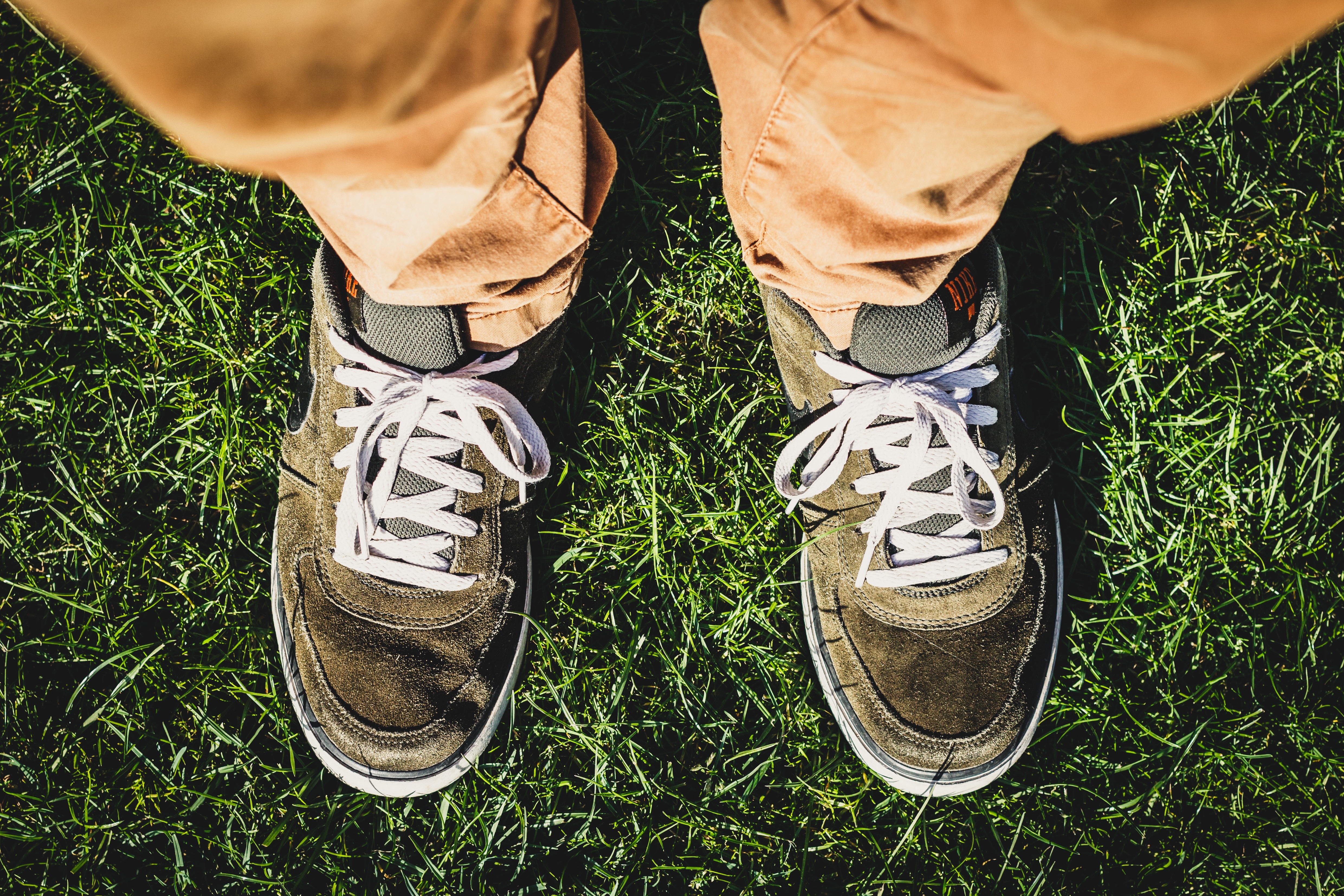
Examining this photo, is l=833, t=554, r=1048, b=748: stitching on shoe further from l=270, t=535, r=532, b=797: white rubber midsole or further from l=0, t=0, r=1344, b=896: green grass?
l=270, t=535, r=532, b=797: white rubber midsole

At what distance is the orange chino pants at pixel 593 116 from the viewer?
2.23 feet

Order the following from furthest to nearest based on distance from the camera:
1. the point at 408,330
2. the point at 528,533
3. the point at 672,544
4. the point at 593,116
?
the point at 672,544
the point at 528,533
the point at 408,330
the point at 593,116

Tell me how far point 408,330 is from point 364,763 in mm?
876

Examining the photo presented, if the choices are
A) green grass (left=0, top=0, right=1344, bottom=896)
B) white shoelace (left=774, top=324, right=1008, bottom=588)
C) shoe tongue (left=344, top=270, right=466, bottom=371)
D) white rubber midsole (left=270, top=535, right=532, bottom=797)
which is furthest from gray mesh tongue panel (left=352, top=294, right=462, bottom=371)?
white shoelace (left=774, top=324, right=1008, bottom=588)

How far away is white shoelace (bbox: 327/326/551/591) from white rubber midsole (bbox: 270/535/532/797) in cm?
24

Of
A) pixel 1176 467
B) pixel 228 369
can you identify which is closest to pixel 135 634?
pixel 228 369

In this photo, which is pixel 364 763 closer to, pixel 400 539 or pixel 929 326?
pixel 400 539

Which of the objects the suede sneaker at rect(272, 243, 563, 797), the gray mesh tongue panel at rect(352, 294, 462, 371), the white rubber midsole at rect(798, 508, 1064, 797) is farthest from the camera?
the white rubber midsole at rect(798, 508, 1064, 797)

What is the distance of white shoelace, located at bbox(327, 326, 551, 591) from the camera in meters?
1.40

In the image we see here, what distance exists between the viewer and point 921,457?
1438 mm

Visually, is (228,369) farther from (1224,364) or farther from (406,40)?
(1224,364)

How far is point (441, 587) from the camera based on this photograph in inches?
57.2

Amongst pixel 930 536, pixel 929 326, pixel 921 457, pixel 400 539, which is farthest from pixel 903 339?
pixel 400 539

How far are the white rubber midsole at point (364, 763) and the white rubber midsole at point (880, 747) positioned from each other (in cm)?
63
